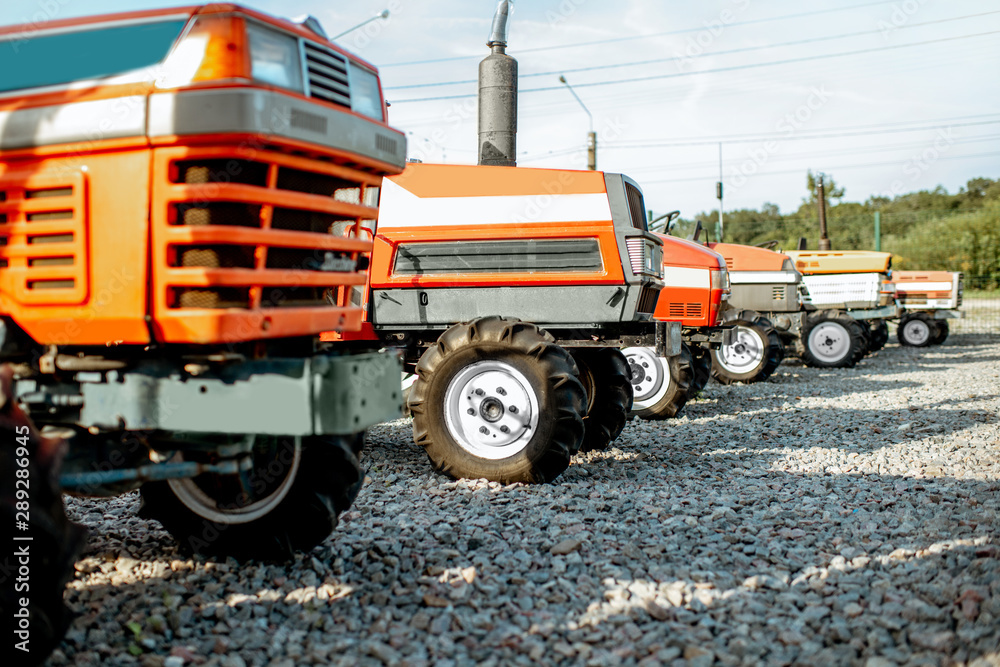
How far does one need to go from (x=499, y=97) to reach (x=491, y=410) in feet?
11.8

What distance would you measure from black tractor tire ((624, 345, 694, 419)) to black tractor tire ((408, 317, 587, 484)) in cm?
313

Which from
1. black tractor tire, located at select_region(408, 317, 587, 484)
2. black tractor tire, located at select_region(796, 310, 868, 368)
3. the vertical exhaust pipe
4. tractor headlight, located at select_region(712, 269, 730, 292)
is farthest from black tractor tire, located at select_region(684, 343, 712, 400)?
black tractor tire, located at select_region(796, 310, 868, 368)

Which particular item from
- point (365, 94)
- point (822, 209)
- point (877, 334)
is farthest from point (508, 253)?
point (822, 209)

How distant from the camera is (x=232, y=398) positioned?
8.32 ft

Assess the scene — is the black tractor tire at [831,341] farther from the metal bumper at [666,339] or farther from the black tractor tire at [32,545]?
the black tractor tire at [32,545]

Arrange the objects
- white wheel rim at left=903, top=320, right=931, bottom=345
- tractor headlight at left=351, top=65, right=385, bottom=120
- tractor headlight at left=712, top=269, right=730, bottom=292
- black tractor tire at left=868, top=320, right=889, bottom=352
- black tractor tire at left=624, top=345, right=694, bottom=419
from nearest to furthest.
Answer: tractor headlight at left=351, top=65, right=385, bottom=120
black tractor tire at left=624, top=345, right=694, bottom=419
tractor headlight at left=712, top=269, right=730, bottom=292
black tractor tire at left=868, top=320, right=889, bottom=352
white wheel rim at left=903, top=320, right=931, bottom=345

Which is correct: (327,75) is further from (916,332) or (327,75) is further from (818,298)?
(916,332)

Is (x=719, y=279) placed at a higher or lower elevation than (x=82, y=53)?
lower

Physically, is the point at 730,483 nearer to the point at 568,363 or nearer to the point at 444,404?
the point at 568,363

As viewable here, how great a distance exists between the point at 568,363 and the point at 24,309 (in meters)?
2.85

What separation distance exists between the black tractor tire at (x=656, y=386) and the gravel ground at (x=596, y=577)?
213 centimetres

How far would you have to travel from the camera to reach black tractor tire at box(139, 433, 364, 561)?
3.24m

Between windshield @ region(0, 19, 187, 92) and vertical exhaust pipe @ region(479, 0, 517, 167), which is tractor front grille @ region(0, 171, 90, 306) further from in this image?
vertical exhaust pipe @ region(479, 0, 517, 167)

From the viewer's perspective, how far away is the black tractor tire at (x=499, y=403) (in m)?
4.66
